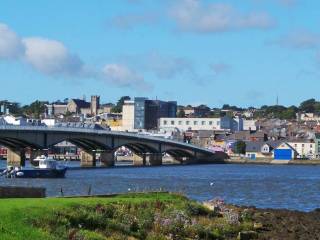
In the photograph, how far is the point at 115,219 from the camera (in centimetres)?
2842

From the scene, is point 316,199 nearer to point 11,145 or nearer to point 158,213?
point 158,213

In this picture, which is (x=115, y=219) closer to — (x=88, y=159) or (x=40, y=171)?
(x=40, y=171)

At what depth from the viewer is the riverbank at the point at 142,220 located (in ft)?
77.8

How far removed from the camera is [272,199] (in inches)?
2430

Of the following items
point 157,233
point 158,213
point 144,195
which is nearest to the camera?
point 157,233

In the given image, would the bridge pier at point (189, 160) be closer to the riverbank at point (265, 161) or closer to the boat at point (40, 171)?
the riverbank at point (265, 161)

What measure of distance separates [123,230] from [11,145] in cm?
11403

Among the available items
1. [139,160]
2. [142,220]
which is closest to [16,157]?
[139,160]

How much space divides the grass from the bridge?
286 ft

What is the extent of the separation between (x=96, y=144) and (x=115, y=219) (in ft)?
412

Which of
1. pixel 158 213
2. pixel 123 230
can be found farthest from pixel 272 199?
pixel 123 230

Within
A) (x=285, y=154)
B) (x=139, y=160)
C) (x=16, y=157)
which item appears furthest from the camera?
(x=285, y=154)

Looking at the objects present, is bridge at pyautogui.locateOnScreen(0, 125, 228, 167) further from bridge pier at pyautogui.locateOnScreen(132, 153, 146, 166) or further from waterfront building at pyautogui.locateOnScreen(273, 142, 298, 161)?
waterfront building at pyautogui.locateOnScreen(273, 142, 298, 161)

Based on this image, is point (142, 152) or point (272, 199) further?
point (142, 152)
